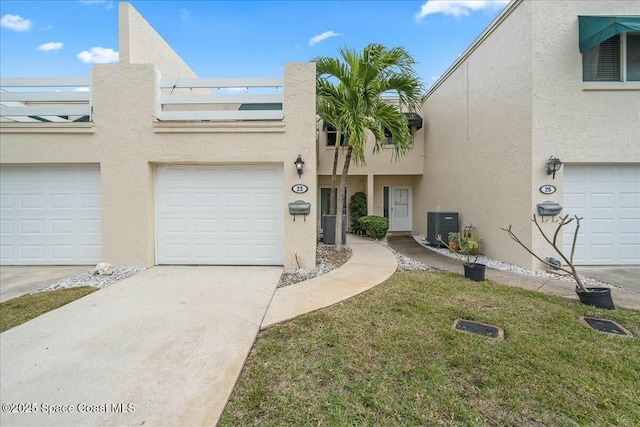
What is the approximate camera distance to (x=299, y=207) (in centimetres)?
584

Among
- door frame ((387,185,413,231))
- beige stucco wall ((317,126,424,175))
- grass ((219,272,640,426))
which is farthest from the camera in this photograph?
door frame ((387,185,413,231))

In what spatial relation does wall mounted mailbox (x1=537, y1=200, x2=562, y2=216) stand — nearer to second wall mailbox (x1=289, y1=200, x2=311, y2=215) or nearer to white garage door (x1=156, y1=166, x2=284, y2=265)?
second wall mailbox (x1=289, y1=200, x2=311, y2=215)

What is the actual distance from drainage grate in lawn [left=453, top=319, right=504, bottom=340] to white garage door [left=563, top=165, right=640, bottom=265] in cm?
442

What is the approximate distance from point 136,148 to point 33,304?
3.45 m

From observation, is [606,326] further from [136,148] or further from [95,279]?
[136,148]

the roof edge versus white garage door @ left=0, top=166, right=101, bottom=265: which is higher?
the roof edge

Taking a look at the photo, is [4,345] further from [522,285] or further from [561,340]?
[522,285]

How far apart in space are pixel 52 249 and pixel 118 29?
536cm

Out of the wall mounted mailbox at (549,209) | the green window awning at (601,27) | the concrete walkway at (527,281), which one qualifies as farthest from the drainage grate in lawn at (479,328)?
the green window awning at (601,27)

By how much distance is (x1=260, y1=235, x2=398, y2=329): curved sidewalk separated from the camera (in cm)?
389

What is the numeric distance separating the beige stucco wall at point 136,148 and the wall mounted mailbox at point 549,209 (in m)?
4.99

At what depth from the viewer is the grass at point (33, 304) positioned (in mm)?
3629

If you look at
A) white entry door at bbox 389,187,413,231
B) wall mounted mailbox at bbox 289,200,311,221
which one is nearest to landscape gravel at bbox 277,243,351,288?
wall mounted mailbox at bbox 289,200,311,221

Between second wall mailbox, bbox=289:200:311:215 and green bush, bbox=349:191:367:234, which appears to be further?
green bush, bbox=349:191:367:234
